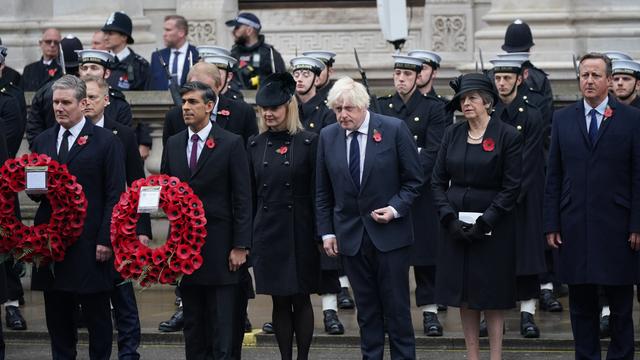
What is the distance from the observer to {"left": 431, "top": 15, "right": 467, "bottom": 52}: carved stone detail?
19156mm

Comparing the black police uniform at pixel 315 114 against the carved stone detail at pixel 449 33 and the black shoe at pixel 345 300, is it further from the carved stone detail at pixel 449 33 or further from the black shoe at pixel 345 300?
the carved stone detail at pixel 449 33

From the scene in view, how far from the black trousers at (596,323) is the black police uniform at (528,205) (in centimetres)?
124

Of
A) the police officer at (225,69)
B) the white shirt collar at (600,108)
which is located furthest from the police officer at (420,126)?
the white shirt collar at (600,108)

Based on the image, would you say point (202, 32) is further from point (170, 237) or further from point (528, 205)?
point (170, 237)

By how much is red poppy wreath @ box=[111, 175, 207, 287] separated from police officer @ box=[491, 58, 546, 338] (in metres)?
2.93

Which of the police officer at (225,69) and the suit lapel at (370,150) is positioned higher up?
the police officer at (225,69)

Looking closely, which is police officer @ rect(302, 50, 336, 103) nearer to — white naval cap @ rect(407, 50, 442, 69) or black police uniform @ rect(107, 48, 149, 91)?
white naval cap @ rect(407, 50, 442, 69)

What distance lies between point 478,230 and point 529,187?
149 centimetres

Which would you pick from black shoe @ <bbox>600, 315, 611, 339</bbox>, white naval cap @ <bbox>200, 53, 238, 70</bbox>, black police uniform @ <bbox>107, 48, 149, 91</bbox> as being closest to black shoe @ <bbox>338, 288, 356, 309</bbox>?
white naval cap @ <bbox>200, 53, 238, 70</bbox>

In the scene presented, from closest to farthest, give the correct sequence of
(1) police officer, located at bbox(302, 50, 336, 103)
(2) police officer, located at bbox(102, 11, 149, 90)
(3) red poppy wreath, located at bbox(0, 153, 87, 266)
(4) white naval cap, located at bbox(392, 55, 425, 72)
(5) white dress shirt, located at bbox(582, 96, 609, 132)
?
(3) red poppy wreath, located at bbox(0, 153, 87, 266) → (5) white dress shirt, located at bbox(582, 96, 609, 132) → (4) white naval cap, located at bbox(392, 55, 425, 72) → (1) police officer, located at bbox(302, 50, 336, 103) → (2) police officer, located at bbox(102, 11, 149, 90)

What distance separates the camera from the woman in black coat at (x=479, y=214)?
11.4 m

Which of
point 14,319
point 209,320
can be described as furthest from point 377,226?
point 14,319

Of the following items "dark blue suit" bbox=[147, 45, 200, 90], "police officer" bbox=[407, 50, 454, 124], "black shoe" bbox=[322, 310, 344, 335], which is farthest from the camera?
"dark blue suit" bbox=[147, 45, 200, 90]

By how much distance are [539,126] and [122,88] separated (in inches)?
171
